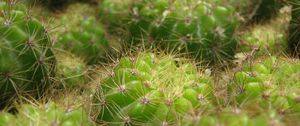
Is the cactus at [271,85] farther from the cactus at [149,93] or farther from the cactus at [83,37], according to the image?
the cactus at [83,37]

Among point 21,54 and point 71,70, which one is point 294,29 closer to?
point 71,70

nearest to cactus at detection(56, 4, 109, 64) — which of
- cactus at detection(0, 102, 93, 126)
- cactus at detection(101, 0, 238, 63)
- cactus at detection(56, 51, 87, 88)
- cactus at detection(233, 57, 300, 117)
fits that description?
cactus at detection(56, 51, 87, 88)

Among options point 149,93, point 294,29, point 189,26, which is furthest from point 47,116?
point 294,29

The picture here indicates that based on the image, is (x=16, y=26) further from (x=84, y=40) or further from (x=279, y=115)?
(x=279, y=115)

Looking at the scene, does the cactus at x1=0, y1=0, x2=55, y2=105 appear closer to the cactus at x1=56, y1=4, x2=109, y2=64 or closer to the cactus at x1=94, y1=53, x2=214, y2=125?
the cactus at x1=94, y1=53, x2=214, y2=125

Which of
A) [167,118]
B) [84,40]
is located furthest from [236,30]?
[167,118]

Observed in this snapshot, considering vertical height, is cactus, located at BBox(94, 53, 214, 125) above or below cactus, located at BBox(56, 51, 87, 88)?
above
